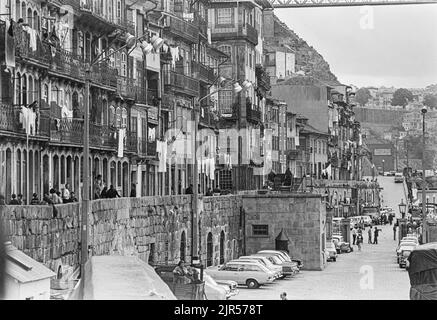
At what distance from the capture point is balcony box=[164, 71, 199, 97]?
6406 centimetres

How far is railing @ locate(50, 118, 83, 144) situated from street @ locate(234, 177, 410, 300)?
29.0ft

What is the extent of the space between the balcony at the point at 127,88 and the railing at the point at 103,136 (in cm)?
288

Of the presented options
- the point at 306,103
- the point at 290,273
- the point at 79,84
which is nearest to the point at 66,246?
the point at 79,84

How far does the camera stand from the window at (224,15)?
86312mm

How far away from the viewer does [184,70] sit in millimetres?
69062

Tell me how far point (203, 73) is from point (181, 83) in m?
6.74

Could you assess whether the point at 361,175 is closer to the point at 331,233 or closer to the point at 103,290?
the point at 331,233

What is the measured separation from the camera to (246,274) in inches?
2014

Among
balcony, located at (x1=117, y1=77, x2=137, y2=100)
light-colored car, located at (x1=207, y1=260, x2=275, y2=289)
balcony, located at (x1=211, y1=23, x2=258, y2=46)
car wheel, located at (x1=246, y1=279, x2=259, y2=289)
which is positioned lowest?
car wheel, located at (x1=246, y1=279, x2=259, y2=289)

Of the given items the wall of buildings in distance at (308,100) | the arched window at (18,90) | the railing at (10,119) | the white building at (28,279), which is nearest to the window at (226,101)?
the wall of buildings in distance at (308,100)

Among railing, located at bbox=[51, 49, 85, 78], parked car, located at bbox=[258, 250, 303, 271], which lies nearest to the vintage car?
railing, located at bbox=[51, 49, 85, 78]

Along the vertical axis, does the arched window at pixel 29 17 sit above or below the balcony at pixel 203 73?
below

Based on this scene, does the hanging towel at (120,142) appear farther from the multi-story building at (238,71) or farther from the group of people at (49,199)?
the multi-story building at (238,71)

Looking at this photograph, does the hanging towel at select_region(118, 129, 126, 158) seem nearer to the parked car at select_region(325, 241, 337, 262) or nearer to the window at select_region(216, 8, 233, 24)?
the parked car at select_region(325, 241, 337, 262)
